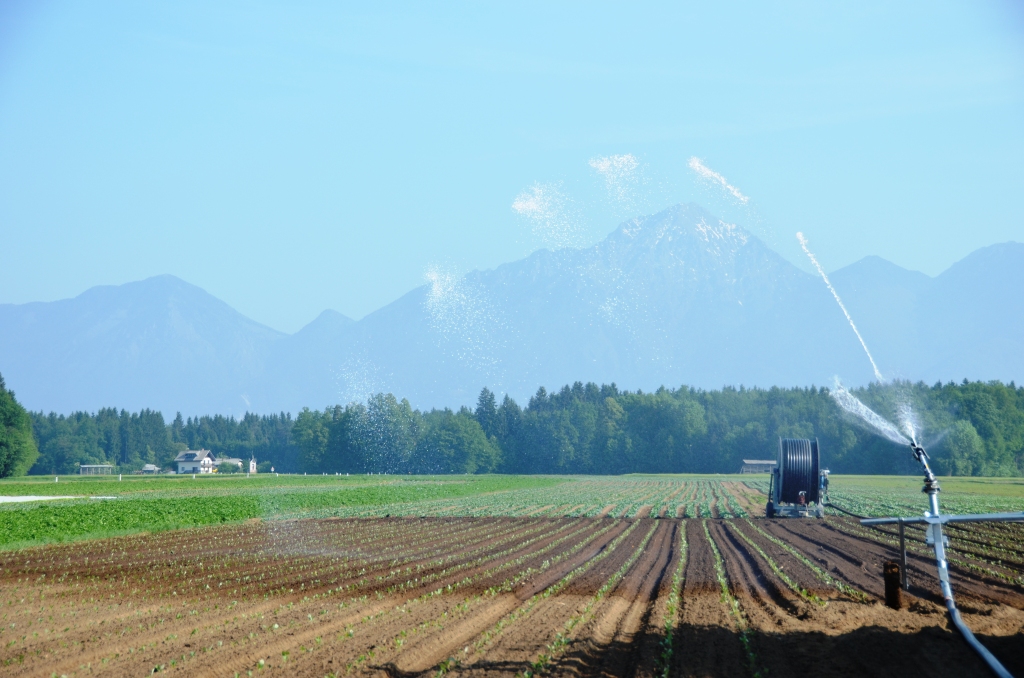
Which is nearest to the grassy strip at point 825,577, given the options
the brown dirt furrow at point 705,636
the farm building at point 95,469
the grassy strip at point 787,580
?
the grassy strip at point 787,580

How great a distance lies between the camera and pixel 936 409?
8600 centimetres

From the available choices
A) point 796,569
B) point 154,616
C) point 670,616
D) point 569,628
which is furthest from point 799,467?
point 154,616

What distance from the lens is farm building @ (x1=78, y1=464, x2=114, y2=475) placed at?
553ft

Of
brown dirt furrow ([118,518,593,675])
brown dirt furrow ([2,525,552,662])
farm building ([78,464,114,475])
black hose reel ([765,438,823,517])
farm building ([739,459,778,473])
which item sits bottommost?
farm building ([78,464,114,475])

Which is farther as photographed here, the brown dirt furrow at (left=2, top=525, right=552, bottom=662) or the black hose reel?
the black hose reel

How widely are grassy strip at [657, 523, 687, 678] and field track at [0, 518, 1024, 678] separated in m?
0.06

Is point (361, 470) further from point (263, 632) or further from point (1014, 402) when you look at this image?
point (263, 632)

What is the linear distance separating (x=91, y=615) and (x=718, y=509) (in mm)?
39044

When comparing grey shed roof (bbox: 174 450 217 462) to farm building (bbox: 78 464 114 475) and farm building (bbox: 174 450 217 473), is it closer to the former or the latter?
farm building (bbox: 174 450 217 473)

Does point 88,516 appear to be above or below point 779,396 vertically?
below

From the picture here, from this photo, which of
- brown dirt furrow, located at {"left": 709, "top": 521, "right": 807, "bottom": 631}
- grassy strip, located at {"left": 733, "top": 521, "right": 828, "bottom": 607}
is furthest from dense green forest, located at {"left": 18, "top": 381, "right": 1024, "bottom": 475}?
brown dirt furrow, located at {"left": 709, "top": 521, "right": 807, "bottom": 631}

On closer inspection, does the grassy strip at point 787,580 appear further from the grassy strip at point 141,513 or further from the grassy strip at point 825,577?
the grassy strip at point 141,513

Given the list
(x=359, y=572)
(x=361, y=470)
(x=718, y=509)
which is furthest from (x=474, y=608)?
(x=361, y=470)

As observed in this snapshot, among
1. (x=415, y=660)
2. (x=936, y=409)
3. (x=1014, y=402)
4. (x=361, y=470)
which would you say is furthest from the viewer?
(x=361, y=470)
